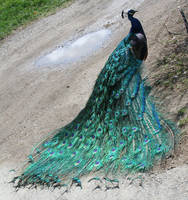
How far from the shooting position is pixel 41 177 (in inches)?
197

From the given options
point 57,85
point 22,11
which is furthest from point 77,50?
point 22,11

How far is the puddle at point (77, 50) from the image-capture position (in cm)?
946

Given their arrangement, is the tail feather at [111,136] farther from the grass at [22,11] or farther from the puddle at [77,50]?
the grass at [22,11]

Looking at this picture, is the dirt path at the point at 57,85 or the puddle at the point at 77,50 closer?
the dirt path at the point at 57,85

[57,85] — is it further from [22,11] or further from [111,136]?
[22,11]

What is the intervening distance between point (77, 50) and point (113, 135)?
517 cm

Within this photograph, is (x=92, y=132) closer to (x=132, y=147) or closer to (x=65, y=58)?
(x=132, y=147)

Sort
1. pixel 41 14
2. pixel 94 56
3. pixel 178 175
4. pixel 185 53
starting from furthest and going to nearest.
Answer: pixel 41 14
pixel 94 56
pixel 185 53
pixel 178 175

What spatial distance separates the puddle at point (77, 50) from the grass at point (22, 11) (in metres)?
3.33

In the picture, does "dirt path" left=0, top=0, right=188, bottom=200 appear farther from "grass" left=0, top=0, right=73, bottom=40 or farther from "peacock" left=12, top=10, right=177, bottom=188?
"grass" left=0, top=0, right=73, bottom=40

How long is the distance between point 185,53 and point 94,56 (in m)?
3.05

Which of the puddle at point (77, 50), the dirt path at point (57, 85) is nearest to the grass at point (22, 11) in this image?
the dirt path at point (57, 85)

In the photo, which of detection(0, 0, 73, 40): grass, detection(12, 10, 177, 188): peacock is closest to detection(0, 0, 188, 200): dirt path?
detection(12, 10, 177, 188): peacock

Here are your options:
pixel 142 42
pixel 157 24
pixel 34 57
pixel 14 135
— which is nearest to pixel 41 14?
pixel 34 57
